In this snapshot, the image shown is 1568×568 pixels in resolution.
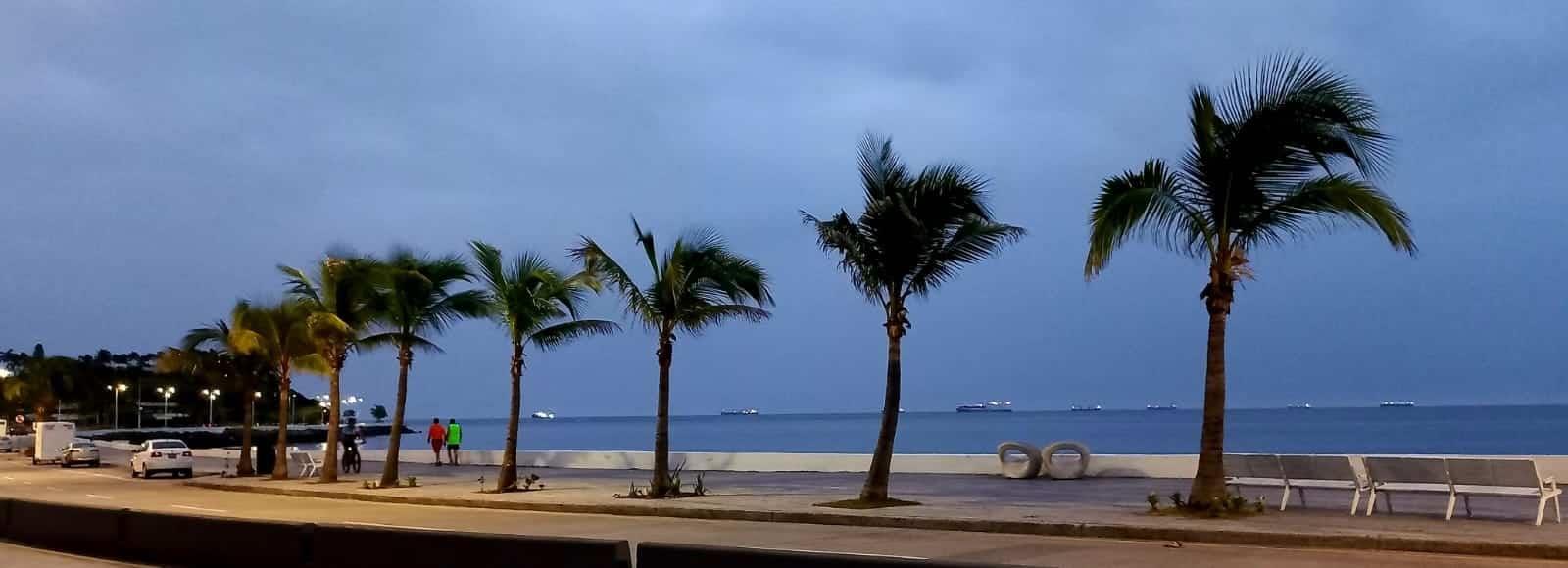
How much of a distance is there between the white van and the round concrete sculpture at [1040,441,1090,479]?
47619mm

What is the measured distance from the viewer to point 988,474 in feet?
96.2

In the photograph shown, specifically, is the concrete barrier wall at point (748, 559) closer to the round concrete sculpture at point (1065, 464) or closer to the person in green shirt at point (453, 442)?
the round concrete sculpture at point (1065, 464)

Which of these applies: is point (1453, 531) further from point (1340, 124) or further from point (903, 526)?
point (903, 526)

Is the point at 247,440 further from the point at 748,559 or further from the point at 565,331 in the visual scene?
the point at 748,559

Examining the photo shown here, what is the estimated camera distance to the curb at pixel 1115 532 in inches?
539

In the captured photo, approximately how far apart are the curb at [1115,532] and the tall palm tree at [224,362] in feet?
59.0

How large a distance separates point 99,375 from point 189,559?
15260 cm

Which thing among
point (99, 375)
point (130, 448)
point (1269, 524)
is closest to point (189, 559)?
point (1269, 524)

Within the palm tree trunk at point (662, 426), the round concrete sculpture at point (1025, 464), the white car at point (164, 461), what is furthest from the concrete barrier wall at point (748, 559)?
the white car at point (164, 461)

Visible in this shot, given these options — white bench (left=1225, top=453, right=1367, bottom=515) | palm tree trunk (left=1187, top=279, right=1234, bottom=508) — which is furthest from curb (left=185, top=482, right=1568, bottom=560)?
white bench (left=1225, top=453, right=1367, bottom=515)

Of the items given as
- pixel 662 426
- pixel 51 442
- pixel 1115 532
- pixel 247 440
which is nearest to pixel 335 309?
pixel 247 440

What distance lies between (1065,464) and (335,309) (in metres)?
19.1

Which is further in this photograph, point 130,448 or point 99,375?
point 99,375

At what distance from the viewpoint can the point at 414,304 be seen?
31.4 m
